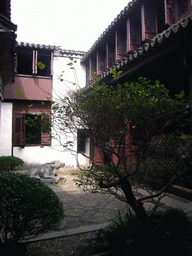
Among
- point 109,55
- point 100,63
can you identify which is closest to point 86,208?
point 109,55

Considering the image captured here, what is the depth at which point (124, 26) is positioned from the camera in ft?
28.9

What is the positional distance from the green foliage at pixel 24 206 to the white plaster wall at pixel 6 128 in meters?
8.78

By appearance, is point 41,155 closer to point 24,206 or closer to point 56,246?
point 56,246

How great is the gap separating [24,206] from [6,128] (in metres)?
9.41

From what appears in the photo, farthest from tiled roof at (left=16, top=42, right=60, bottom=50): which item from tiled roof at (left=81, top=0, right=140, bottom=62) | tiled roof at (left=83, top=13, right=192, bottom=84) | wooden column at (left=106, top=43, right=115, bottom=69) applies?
tiled roof at (left=83, top=13, right=192, bottom=84)

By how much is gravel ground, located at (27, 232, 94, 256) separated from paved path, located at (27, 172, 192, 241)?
0.42 ft

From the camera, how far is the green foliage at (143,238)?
2453 millimetres

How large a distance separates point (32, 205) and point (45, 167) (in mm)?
7215

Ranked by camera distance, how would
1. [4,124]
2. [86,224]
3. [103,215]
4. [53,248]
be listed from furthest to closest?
[4,124] < [103,215] < [86,224] < [53,248]

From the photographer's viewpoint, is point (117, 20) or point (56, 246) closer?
point (56, 246)

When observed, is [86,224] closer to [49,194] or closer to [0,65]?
[49,194]

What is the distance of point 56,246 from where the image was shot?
3299 mm

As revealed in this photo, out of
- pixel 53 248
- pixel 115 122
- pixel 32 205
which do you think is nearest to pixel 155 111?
pixel 115 122

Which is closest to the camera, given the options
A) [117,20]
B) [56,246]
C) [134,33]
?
[56,246]
